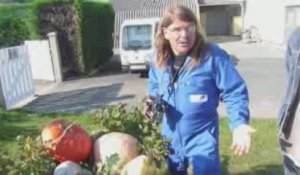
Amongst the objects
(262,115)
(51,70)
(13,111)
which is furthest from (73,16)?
(262,115)

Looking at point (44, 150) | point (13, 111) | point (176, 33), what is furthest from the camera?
point (13, 111)

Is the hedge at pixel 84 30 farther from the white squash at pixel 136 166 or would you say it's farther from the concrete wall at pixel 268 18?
the white squash at pixel 136 166

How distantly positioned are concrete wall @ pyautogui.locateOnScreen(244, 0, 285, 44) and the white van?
8060mm

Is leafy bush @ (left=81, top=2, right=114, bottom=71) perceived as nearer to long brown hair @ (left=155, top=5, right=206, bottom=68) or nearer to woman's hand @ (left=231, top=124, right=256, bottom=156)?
long brown hair @ (left=155, top=5, right=206, bottom=68)

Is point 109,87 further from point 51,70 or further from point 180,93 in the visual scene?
A: point 180,93

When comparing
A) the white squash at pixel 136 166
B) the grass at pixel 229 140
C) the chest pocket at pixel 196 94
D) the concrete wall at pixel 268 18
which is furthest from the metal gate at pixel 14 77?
the concrete wall at pixel 268 18

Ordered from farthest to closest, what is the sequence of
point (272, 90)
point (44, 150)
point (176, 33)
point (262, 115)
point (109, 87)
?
point (109, 87), point (272, 90), point (262, 115), point (176, 33), point (44, 150)

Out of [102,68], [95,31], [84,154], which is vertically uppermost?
[84,154]

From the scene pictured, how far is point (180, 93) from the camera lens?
2.95 meters

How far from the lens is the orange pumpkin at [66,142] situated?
245 cm

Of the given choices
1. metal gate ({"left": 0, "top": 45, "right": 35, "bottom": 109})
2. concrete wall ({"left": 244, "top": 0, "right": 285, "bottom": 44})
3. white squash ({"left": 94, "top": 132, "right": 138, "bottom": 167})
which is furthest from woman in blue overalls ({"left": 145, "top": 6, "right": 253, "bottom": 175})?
concrete wall ({"left": 244, "top": 0, "right": 285, "bottom": 44})

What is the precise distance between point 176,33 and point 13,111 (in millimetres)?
8146

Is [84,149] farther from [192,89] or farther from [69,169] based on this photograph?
[192,89]

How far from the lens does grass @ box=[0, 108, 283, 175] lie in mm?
5645
